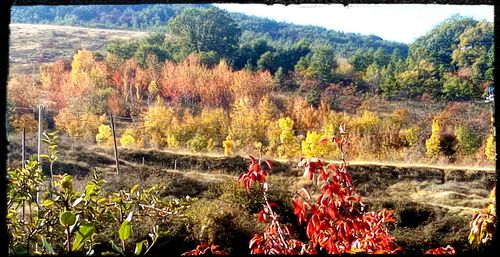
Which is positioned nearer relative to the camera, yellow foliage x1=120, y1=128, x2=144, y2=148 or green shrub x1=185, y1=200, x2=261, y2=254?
green shrub x1=185, y1=200, x2=261, y2=254

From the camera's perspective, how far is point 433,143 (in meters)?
4.93

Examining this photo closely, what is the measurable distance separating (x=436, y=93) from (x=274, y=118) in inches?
57.9

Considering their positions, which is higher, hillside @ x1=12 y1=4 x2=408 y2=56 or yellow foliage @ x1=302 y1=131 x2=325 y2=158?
hillside @ x1=12 y1=4 x2=408 y2=56

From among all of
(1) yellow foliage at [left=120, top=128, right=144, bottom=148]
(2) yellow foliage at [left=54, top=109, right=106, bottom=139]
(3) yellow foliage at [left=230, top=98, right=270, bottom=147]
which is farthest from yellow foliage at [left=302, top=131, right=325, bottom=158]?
(2) yellow foliage at [left=54, top=109, right=106, bottom=139]

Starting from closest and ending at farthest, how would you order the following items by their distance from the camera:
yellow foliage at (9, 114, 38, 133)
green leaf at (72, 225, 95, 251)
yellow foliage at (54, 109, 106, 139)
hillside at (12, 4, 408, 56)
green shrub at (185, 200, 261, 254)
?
green leaf at (72, 225, 95, 251) → green shrub at (185, 200, 261, 254) → yellow foliage at (9, 114, 38, 133) → yellow foliage at (54, 109, 106, 139) → hillside at (12, 4, 408, 56)

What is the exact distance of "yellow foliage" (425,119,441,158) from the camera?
4930mm

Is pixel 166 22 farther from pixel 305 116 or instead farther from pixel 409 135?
pixel 409 135

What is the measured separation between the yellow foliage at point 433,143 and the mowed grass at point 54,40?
106 inches

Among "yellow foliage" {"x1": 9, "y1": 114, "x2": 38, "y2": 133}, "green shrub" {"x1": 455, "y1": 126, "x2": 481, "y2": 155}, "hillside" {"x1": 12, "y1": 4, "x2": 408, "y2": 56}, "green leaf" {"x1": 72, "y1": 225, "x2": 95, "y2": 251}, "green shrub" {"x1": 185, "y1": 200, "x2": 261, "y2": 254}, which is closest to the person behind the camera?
"green leaf" {"x1": 72, "y1": 225, "x2": 95, "y2": 251}

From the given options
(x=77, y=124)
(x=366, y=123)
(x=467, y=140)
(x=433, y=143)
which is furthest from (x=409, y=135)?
(x=77, y=124)

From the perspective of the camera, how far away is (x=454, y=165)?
493 centimetres

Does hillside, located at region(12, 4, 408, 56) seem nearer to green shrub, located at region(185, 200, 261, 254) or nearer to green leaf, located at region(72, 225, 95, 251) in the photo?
green shrub, located at region(185, 200, 261, 254)

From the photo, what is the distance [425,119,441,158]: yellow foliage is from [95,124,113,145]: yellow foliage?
2743 mm

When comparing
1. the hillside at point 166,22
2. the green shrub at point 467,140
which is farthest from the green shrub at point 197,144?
the green shrub at point 467,140
